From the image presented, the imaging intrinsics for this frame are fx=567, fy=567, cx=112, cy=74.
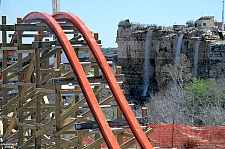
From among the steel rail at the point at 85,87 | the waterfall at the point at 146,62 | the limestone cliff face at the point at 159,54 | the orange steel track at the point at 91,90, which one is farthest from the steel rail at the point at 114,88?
the waterfall at the point at 146,62

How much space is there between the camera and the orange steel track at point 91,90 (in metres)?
8.56

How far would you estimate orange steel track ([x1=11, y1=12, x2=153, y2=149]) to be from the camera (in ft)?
28.1

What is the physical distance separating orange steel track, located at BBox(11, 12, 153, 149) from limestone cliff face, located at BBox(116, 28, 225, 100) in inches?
1103

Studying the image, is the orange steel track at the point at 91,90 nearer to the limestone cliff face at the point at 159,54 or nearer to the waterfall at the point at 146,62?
the limestone cliff face at the point at 159,54

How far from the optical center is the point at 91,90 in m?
9.05

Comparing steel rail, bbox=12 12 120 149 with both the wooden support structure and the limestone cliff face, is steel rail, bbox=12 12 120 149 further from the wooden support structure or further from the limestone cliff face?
the limestone cliff face

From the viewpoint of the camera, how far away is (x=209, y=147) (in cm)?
1630

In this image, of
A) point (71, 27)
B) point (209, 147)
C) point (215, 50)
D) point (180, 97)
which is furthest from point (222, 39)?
point (71, 27)

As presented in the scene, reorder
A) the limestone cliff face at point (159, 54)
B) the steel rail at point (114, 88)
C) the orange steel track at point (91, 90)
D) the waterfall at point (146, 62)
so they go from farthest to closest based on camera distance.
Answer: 1. the waterfall at point (146, 62)
2. the limestone cliff face at point (159, 54)
3. the steel rail at point (114, 88)
4. the orange steel track at point (91, 90)

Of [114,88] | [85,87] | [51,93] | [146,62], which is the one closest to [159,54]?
[146,62]

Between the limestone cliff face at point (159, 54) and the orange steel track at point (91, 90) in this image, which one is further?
the limestone cliff face at point (159, 54)

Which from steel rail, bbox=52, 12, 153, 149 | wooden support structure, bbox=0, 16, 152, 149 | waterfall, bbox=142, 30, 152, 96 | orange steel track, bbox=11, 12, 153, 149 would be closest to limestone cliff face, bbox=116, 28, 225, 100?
waterfall, bbox=142, 30, 152, 96

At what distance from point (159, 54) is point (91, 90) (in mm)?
33054

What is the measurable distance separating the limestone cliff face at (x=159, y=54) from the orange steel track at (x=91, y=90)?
28016 mm
